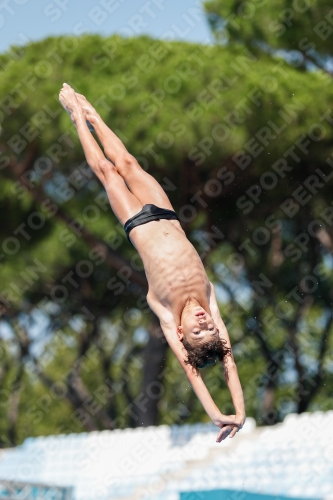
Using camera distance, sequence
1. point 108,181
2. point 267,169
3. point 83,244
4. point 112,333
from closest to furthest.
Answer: point 108,181 < point 267,169 < point 83,244 < point 112,333

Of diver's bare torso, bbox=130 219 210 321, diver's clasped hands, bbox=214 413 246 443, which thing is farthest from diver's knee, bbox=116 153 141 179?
diver's clasped hands, bbox=214 413 246 443

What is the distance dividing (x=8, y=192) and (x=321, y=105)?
6.79 meters

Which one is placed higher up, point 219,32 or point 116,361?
→ point 219,32

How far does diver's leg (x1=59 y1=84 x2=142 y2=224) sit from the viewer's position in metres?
6.77

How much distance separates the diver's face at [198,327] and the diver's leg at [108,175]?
119cm

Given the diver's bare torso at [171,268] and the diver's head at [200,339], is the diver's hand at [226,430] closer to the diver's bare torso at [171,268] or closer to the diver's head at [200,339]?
the diver's head at [200,339]

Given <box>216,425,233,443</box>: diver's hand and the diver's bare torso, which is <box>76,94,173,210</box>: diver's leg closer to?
the diver's bare torso

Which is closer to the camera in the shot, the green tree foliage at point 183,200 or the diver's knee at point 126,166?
the diver's knee at point 126,166

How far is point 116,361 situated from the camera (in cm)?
2695

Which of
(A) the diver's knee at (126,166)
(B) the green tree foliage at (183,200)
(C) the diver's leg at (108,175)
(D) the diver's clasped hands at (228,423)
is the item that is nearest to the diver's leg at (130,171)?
(A) the diver's knee at (126,166)

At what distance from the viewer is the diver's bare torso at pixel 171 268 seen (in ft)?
20.5

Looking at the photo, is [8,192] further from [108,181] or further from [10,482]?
[108,181]

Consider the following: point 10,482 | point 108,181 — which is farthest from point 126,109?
point 108,181

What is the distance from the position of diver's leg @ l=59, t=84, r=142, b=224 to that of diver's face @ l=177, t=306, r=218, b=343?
1.19m
